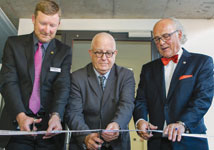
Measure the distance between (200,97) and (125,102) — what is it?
1.97 feet

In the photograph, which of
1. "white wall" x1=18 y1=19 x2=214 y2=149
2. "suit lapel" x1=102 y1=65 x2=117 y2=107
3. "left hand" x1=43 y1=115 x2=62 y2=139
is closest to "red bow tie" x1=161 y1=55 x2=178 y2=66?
"suit lapel" x1=102 y1=65 x2=117 y2=107

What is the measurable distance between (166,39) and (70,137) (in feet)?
4.03

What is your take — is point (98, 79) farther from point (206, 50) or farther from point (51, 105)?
point (206, 50)

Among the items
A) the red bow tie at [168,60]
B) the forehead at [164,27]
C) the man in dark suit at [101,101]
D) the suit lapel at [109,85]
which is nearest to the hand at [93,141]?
the man in dark suit at [101,101]

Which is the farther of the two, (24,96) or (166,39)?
(166,39)

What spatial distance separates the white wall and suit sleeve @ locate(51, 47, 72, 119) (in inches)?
111

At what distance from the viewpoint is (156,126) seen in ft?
6.75

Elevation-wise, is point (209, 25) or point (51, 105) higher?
point (209, 25)

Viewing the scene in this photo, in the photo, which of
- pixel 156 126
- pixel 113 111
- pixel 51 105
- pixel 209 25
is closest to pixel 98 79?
pixel 113 111

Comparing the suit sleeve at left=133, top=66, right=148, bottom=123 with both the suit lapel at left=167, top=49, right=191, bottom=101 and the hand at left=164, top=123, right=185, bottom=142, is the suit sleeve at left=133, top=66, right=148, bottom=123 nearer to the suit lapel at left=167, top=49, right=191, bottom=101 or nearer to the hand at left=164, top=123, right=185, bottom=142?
the suit lapel at left=167, top=49, right=191, bottom=101

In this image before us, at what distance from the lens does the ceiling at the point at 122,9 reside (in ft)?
14.2

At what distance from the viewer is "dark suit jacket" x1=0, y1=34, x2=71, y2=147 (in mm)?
1832

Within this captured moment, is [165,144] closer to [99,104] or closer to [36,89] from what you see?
[99,104]

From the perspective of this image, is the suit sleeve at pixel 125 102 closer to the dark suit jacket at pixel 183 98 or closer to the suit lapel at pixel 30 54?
the dark suit jacket at pixel 183 98
